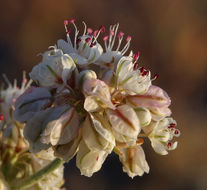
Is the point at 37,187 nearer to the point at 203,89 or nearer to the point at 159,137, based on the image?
the point at 159,137

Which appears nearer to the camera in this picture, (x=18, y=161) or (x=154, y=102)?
(x=154, y=102)

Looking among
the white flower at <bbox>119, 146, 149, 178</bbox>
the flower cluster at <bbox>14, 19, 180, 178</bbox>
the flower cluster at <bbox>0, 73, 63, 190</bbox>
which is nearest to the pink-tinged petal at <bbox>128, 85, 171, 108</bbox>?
the flower cluster at <bbox>14, 19, 180, 178</bbox>

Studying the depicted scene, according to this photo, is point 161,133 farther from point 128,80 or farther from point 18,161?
point 18,161

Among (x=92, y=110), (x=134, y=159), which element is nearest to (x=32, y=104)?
A: (x=92, y=110)

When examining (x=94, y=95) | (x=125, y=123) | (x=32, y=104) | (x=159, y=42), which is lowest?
(x=32, y=104)

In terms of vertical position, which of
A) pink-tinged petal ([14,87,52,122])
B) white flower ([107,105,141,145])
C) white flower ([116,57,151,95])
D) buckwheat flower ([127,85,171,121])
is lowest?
pink-tinged petal ([14,87,52,122])

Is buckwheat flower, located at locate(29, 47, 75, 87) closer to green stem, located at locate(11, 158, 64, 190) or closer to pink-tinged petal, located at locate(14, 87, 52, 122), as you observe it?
pink-tinged petal, located at locate(14, 87, 52, 122)

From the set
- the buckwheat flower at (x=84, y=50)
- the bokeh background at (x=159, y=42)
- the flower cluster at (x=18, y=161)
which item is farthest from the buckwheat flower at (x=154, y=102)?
the bokeh background at (x=159, y=42)

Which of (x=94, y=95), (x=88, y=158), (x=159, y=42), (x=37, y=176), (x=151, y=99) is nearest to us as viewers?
(x=94, y=95)
